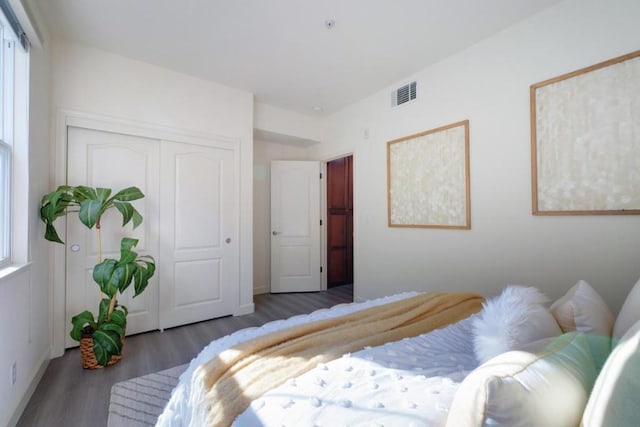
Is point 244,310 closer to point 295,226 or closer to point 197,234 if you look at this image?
point 197,234

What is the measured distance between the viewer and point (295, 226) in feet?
14.8

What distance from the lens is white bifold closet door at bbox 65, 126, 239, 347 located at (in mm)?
2584

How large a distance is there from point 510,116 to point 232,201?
9.81ft

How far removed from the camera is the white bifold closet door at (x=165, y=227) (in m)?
2.58

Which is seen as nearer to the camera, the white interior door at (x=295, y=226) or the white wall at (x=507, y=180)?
the white wall at (x=507, y=180)

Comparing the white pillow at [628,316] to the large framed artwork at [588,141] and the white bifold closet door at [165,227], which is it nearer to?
the large framed artwork at [588,141]

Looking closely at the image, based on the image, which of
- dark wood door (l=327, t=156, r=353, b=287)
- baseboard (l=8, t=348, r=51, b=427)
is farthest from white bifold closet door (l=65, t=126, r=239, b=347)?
dark wood door (l=327, t=156, r=353, b=287)

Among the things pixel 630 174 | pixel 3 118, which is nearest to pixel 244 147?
pixel 3 118

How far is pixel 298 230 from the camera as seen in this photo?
453 cm

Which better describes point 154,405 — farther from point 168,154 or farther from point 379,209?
point 379,209

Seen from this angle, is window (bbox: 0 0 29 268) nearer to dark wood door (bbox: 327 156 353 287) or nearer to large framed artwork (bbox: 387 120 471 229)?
large framed artwork (bbox: 387 120 471 229)

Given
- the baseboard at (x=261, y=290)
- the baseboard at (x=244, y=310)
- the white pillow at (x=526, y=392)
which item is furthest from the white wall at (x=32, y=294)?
the baseboard at (x=261, y=290)

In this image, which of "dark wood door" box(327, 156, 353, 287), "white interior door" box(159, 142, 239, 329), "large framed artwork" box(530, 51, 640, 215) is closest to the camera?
"large framed artwork" box(530, 51, 640, 215)

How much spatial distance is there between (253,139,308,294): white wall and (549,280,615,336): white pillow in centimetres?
385
